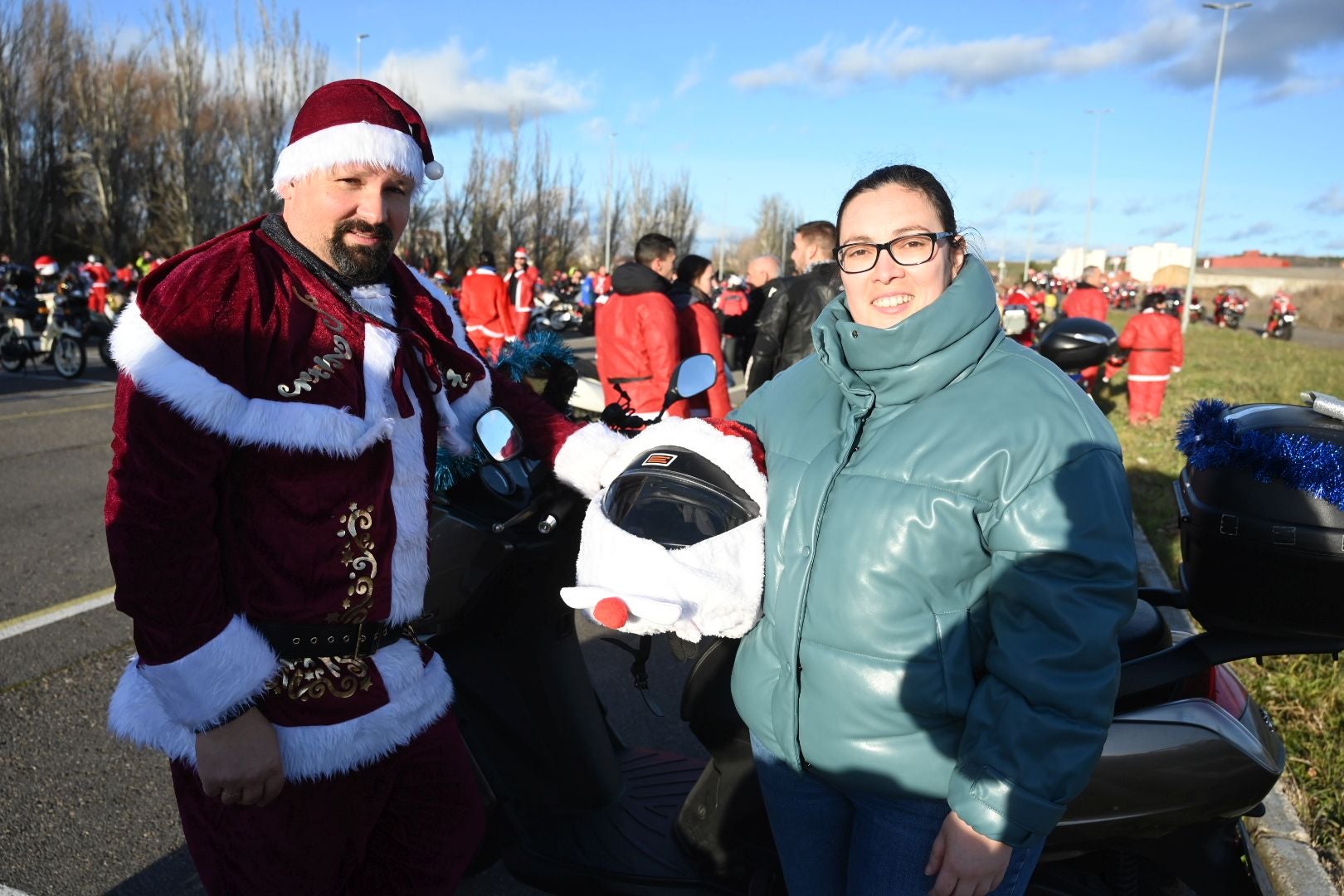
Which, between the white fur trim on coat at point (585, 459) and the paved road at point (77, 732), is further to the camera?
the paved road at point (77, 732)

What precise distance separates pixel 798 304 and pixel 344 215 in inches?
188

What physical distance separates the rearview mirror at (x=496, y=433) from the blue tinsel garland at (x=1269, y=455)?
4.71 ft

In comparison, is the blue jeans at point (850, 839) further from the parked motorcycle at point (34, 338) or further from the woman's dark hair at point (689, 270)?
the parked motorcycle at point (34, 338)

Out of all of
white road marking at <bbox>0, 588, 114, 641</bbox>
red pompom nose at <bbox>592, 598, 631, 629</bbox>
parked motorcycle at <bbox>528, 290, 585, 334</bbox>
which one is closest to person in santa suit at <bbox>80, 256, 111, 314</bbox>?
parked motorcycle at <bbox>528, 290, 585, 334</bbox>

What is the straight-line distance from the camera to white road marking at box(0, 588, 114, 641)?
4.42 metres

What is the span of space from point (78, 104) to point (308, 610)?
39.0 m

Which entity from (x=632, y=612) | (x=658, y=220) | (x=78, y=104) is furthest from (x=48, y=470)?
(x=658, y=220)

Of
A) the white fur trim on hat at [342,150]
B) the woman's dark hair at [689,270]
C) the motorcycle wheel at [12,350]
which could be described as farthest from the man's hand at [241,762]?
the motorcycle wheel at [12,350]

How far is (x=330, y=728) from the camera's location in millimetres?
1736

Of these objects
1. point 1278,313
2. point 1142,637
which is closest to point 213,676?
point 1142,637

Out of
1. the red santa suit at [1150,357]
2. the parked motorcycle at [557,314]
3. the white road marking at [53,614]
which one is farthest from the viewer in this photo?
the parked motorcycle at [557,314]

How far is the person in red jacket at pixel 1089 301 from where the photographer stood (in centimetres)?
1240

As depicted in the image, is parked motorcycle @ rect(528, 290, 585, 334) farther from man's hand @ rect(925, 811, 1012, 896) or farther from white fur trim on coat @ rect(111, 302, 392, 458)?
man's hand @ rect(925, 811, 1012, 896)

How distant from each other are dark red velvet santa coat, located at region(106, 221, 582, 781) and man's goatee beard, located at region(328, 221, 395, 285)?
6 centimetres
